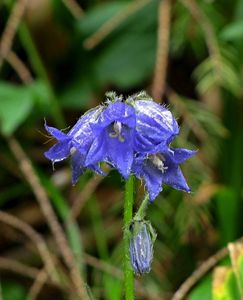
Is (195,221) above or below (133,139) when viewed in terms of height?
below

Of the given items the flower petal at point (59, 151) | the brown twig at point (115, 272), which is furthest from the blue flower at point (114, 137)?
the brown twig at point (115, 272)

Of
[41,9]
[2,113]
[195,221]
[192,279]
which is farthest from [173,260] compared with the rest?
[41,9]

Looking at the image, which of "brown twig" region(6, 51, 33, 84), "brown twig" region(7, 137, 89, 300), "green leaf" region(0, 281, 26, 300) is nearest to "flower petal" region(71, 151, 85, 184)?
"brown twig" region(7, 137, 89, 300)

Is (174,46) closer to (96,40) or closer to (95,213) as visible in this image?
(96,40)

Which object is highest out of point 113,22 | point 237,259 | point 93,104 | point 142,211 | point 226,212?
point 113,22

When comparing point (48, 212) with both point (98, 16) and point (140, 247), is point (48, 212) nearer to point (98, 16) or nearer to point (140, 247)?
point (98, 16)

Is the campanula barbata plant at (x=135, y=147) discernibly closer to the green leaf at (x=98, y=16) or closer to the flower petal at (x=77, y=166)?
the flower petal at (x=77, y=166)

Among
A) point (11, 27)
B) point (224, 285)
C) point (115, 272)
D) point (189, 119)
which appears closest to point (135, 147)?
point (224, 285)
